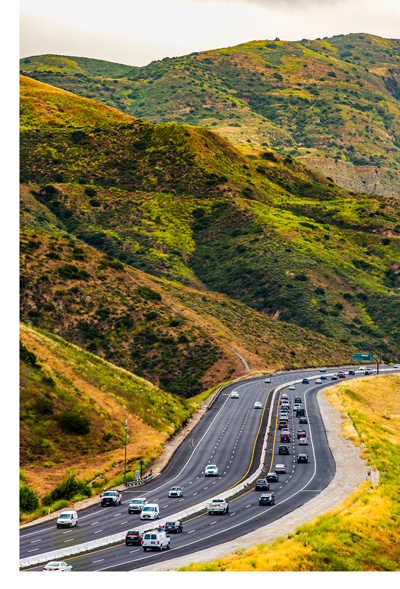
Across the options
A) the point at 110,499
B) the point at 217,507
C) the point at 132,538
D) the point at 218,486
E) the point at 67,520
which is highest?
the point at 132,538

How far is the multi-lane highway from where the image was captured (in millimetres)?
47094

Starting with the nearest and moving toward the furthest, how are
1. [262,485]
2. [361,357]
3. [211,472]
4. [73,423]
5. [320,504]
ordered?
[320,504] → [262,485] → [211,472] → [73,423] → [361,357]

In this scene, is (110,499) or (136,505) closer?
(136,505)

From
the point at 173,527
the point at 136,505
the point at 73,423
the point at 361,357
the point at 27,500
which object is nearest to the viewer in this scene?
the point at 173,527

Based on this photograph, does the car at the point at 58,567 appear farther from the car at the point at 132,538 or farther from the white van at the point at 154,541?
the car at the point at 132,538

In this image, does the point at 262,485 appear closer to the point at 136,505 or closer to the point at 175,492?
the point at 175,492

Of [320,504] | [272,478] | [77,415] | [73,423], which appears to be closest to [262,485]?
[272,478]

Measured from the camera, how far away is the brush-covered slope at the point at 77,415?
7544 centimetres

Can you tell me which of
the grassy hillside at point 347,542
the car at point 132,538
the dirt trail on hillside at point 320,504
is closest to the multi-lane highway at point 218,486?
the car at point 132,538

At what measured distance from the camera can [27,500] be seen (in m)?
62.0

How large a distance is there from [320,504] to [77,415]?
33.1 m

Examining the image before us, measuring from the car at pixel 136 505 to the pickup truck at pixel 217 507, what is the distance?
19.0ft

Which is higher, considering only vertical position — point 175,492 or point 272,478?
point 175,492

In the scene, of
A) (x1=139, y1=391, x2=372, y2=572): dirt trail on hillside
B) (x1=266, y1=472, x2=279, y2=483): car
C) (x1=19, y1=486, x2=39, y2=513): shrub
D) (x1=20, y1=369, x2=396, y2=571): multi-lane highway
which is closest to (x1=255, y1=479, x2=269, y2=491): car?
(x1=20, y1=369, x2=396, y2=571): multi-lane highway
